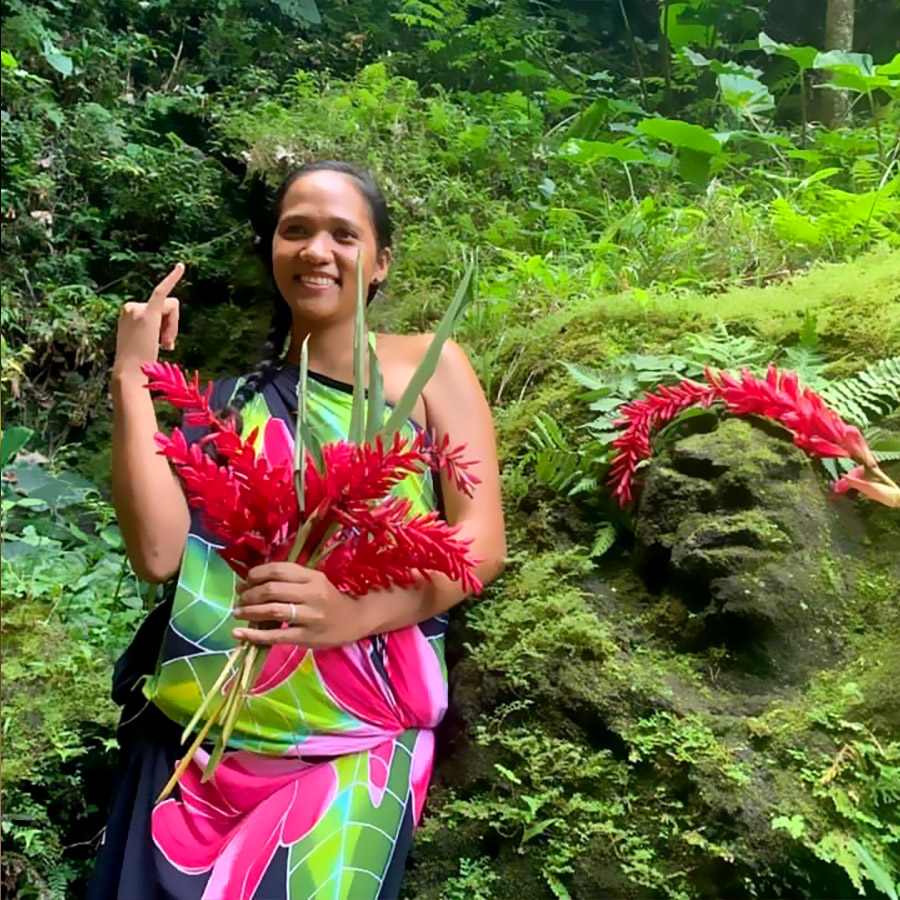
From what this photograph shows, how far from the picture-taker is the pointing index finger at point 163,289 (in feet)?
3.12

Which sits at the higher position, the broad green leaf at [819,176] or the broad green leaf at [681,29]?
the broad green leaf at [681,29]

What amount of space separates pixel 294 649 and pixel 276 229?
457 millimetres

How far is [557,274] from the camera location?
3.55ft

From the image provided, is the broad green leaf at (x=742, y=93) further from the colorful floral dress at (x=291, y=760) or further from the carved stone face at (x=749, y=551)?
the colorful floral dress at (x=291, y=760)

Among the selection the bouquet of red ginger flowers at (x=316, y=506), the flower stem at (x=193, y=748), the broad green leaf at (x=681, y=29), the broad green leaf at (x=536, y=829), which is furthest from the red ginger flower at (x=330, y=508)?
the broad green leaf at (x=681, y=29)

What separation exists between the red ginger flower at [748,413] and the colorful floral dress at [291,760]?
209mm

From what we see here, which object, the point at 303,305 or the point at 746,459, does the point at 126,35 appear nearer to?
the point at 303,305

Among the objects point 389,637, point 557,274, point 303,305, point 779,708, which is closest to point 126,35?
point 303,305

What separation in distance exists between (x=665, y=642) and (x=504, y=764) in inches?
7.6

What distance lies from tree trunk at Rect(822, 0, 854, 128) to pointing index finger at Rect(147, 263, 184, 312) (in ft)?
2.50

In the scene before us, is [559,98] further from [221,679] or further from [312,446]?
[221,679]

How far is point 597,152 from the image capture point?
43.4 inches

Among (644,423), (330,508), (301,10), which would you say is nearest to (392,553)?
(330,508)

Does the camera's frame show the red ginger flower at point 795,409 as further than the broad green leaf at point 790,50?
No
